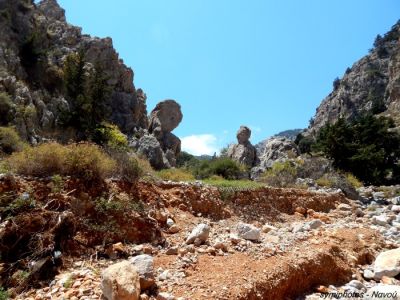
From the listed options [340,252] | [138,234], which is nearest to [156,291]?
[138,234]

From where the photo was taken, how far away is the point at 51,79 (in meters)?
30.2

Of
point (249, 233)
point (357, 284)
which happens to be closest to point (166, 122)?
point (249, 233)

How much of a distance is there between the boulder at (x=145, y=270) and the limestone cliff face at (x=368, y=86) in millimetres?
63756

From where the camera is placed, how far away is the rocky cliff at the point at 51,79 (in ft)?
67.9

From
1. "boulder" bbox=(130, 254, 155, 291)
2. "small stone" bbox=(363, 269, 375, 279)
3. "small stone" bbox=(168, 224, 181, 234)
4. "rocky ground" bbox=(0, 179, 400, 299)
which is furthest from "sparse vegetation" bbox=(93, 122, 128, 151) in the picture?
"small stone" bbox=(363, 269, 375, 279)

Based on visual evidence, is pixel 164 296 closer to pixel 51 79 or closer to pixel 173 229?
pixel 173 229

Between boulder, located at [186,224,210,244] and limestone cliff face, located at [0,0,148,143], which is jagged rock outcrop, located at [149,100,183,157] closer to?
limestone cliff face, located at [0,0,148,143]

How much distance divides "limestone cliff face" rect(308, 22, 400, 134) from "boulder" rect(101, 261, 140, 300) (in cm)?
6431

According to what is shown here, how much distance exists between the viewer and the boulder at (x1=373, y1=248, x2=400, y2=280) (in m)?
6.81

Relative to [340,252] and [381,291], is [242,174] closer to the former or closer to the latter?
[340,252]

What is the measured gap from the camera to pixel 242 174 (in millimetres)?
21906

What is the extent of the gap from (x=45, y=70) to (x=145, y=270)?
95.2ft

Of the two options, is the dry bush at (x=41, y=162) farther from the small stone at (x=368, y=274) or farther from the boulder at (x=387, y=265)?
the boulder at (x=387, y=265)

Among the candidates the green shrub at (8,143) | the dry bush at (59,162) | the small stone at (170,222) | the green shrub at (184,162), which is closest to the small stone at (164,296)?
the small stone at (170,222)
